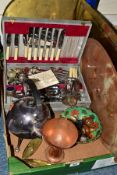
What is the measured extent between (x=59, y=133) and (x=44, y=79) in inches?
10.3

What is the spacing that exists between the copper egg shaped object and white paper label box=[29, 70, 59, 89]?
0.21 metres

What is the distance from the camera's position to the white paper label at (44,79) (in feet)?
2.86

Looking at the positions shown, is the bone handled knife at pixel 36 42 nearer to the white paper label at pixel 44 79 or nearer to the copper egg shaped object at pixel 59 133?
the white paper label at pixel 44 79

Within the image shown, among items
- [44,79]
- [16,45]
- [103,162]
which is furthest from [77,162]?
[16,45]

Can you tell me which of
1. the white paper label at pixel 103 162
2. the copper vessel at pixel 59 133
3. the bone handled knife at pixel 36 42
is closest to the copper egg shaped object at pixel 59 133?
the copper vessel at pixel 59 133

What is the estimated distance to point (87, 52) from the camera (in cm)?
91

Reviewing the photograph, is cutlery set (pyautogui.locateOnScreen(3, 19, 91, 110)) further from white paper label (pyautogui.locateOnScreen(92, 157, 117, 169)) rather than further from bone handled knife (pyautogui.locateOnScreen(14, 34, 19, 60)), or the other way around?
white paper label (pyautogui.locateOnScreen(92, 157, 117, 169))

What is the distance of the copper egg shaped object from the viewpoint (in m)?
0.68

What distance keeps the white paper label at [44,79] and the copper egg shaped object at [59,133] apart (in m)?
0.21

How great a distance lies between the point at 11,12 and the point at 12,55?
16cm

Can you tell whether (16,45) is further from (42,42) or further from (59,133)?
(59,133)

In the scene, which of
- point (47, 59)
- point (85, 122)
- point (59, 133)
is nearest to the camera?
point (59, 133)

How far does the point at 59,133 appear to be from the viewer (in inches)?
26.8

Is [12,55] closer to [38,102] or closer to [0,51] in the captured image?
[0,51]
